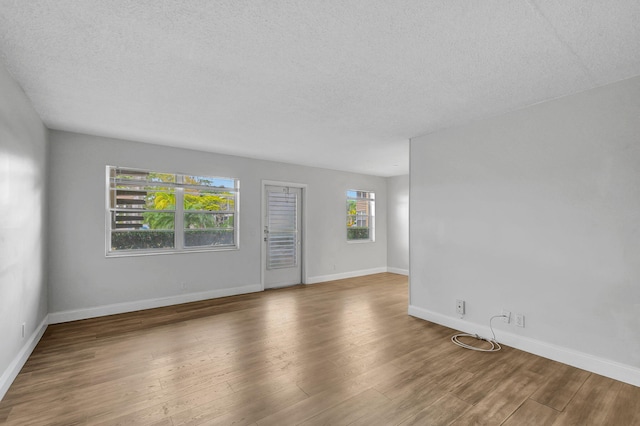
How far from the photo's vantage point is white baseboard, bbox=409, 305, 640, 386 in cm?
244

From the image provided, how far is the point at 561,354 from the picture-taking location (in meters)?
2.78

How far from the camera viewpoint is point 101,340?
330 cm

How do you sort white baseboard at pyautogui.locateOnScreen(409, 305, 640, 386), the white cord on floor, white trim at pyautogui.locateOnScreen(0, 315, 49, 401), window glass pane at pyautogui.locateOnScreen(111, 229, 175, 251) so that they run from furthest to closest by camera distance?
window glass pane at pyautogui.locateOnScreen(111, 229, 175, 251), the white cord on floor, white baseboard at pyautogui.locateOnScreen(409, 305, 640, 386), white trim at pyautogui.locateOnScreen(0, 315, 49, 401)

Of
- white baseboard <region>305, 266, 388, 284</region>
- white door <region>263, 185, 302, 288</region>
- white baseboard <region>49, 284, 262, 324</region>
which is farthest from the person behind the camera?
white baseboard <region>305, 266, 388, 284</region>

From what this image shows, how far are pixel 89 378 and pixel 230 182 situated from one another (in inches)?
136

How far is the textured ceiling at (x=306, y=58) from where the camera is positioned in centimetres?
168

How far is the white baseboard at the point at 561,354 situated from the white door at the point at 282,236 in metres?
3.23

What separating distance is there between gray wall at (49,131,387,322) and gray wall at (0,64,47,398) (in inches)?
16.7

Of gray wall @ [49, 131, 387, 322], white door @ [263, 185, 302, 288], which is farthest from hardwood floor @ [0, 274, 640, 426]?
white door @ [263, 185, 302, 288]

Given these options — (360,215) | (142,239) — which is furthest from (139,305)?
(360,215)

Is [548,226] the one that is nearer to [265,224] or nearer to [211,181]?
[265,224]

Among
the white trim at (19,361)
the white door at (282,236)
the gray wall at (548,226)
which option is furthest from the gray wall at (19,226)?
the gray wall at (548,226)

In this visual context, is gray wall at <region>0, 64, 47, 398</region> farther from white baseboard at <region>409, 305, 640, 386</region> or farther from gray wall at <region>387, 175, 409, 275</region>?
gray wall at <region>387, 175, 409, 275</region>

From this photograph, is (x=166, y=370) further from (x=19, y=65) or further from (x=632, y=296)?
(x=632, y=296)
